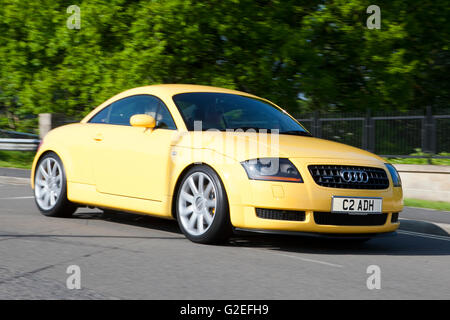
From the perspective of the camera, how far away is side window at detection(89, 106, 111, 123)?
8.32 metres

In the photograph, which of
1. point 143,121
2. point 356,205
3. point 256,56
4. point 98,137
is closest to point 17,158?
point 256,56

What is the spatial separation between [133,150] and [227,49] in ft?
39.2

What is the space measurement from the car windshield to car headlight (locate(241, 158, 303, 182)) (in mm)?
935

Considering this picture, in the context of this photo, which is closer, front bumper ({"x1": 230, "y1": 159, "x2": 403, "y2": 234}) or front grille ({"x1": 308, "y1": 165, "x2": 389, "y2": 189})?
front bumper ({"x1": 230, "y1": 159, "x2": 403, "y2": 234})

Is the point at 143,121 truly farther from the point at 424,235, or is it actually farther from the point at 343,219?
the point at 424,235

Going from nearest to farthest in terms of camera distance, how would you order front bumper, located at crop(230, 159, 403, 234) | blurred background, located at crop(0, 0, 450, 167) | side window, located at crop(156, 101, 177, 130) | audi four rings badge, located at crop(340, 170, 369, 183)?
front bumper, located at crop(230, 159, 403, 234)
audi four rings badge, located at crop(340, 170, 369, 183)
side window, located at crop(156, 101, 177, 130)
blurred background, located at crop(0, 0, 450, 167)

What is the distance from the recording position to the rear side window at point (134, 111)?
7.54 m

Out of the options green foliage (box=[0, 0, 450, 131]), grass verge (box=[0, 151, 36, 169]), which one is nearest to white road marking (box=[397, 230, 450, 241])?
green foliage (box=[0, 0, 450, 131])

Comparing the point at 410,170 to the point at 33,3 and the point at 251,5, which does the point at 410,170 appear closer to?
the point at 251,5

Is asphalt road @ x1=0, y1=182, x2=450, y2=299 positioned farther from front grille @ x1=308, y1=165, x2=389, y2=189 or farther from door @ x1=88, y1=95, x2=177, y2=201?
front grille @ x1=308, y1=165, x2=389, y2=189

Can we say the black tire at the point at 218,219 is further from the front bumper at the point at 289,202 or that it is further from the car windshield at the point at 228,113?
the car windshield at the point at 228,113

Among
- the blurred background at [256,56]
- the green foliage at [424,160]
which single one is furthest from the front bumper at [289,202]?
the blurred background at [256,56]

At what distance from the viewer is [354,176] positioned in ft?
21.7
